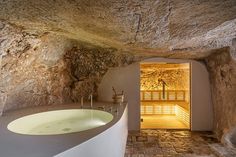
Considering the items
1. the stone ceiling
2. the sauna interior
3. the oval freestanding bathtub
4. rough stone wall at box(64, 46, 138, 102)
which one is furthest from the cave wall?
the sauna interior

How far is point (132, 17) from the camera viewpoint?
2400mm

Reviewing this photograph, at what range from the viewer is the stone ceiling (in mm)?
2016

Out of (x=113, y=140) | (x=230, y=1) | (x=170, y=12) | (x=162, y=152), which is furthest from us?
(x=162, y=152)

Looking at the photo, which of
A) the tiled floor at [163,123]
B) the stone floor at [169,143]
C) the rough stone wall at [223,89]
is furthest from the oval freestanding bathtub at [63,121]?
the rough stone wall at [223,89]

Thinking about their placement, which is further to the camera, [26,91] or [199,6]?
[26,91]

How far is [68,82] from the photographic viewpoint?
5371 millimetres

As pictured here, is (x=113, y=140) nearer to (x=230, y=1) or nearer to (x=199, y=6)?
(x=199, y=6)

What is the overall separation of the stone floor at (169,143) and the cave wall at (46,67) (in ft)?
5.88

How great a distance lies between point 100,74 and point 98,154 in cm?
344

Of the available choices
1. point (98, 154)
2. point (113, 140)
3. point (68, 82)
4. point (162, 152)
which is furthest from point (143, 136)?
point (98, 154)

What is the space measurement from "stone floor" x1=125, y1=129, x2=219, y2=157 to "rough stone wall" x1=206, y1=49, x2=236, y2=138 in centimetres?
48

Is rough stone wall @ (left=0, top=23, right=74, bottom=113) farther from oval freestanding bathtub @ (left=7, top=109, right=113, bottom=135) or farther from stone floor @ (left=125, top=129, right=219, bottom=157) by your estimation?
stone floor @ (left=125, top=129, right=219, bottom=157)

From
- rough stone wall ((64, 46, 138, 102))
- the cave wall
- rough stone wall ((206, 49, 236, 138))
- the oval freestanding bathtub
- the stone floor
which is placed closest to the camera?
Answer: the cave wall

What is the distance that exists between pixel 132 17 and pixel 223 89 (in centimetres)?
329
